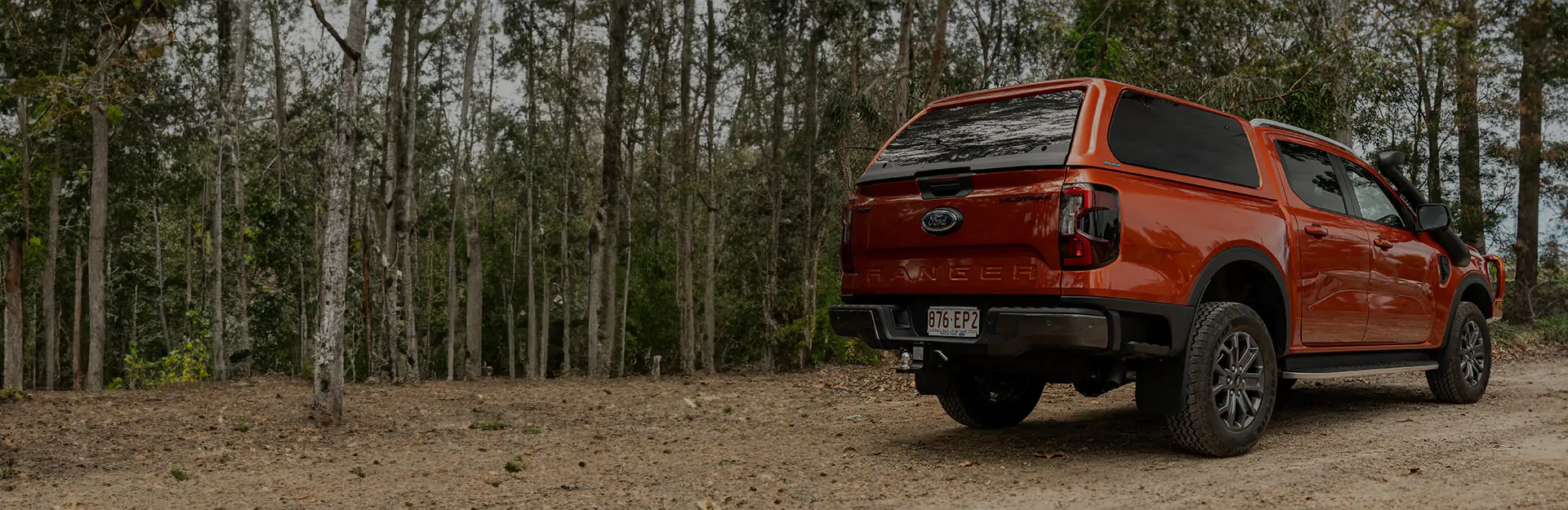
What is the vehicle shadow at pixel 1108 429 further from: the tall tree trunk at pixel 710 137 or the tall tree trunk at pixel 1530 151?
the tall tree trunk at pixel 710 137

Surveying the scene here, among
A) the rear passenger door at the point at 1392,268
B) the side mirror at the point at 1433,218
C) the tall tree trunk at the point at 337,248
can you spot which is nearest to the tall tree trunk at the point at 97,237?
the tall tree trunk at the point at 337,248

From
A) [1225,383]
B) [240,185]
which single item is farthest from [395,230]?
[1225,383]

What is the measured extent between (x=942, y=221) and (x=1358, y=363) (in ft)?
10.3

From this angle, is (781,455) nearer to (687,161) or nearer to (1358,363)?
(1358,363)

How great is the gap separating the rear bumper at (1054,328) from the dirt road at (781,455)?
26.3 inches

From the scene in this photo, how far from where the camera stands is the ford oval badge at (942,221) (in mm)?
5227

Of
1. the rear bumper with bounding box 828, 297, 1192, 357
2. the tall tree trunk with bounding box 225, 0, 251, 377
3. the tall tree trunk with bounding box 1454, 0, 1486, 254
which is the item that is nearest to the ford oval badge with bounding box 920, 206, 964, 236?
the rear bumper with bounding box 828, 297, 1192, 357

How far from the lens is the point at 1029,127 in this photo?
543cm

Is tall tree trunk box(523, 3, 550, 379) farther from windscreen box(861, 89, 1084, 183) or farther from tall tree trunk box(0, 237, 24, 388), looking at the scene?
windscreen box(861, 89, 1084, 183)

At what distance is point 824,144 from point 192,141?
16694 millimetres

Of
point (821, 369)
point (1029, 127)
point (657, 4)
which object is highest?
point (657, 4)

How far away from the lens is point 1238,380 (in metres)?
5.54

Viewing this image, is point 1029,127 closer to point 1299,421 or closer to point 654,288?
point 1299,421

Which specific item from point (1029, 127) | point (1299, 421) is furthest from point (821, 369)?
point (1029, 127)
